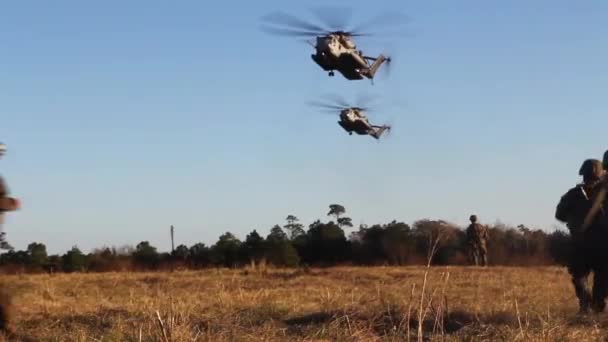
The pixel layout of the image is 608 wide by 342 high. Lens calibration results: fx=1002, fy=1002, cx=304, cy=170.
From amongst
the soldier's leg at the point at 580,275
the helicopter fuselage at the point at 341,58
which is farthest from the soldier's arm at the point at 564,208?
the helicopter fuselage at the point at 341,58

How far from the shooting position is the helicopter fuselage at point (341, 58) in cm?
3195

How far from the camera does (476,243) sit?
104ft

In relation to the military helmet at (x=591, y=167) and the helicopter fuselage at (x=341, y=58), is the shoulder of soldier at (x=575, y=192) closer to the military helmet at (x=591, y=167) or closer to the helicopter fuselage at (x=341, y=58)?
the military helmet at (x=591, y=167)

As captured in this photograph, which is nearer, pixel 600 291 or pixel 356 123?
pixel 600 291

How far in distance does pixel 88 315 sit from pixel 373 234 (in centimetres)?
3135

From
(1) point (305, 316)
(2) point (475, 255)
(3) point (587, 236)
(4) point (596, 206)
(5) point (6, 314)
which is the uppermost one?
(2) point (475, 255)

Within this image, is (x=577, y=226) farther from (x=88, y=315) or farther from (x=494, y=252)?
(x=494, y=252)

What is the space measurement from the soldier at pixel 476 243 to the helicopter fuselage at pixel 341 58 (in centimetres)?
633

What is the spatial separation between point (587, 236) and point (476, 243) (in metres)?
20.2

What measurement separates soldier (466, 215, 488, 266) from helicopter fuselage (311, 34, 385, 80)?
20.8 ft

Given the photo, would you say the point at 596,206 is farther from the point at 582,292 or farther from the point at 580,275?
the point at 582,292

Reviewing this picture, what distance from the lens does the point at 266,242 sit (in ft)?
128

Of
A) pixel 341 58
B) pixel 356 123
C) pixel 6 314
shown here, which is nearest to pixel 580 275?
pixel 6 314

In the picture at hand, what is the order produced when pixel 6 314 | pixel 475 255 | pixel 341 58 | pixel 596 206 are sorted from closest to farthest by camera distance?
pixel 6 314 < pixel 596 206 < pixel 475 255 < pixel 341 58
